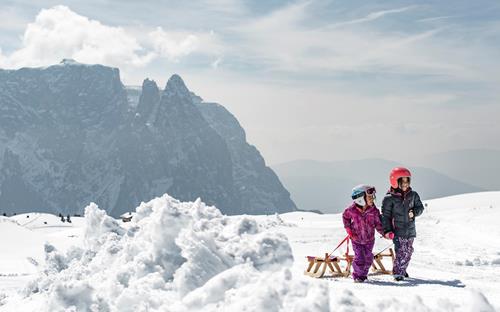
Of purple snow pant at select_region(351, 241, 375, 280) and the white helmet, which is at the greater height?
the white helmet

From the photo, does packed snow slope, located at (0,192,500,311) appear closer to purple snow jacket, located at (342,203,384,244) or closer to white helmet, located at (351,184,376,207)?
purple snow jacket, located at (342,203,384,244)

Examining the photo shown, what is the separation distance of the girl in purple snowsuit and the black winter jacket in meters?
0.31

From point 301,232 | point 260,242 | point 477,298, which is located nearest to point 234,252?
point 260,242

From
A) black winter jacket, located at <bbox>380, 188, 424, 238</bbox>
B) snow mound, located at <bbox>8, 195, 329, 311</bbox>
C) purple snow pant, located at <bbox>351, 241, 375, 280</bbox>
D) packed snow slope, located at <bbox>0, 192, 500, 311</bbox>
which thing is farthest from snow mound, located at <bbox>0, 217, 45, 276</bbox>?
black winter jacket, located at <bbox>380, 188, 424, 238</bbox>

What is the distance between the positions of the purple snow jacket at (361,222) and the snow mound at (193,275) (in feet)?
6.66

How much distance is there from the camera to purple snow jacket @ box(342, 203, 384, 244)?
28.4ft

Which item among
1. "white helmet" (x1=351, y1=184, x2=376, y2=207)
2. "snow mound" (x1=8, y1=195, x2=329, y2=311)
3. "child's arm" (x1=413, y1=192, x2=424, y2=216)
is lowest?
"snow mound" (x1=8, y1=195, x2=329, y2=311)

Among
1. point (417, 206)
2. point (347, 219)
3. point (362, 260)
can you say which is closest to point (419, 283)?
point (362, 260)

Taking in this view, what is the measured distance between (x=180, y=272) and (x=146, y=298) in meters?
0.46

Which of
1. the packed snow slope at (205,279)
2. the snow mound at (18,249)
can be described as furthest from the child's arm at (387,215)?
the snow mound at (18,249)

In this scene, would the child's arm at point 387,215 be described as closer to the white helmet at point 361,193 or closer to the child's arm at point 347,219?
the white helmet at point 361,193

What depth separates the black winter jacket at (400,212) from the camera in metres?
8.90

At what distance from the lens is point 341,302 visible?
529 cm

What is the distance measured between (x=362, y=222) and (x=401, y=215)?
2.43 ft
